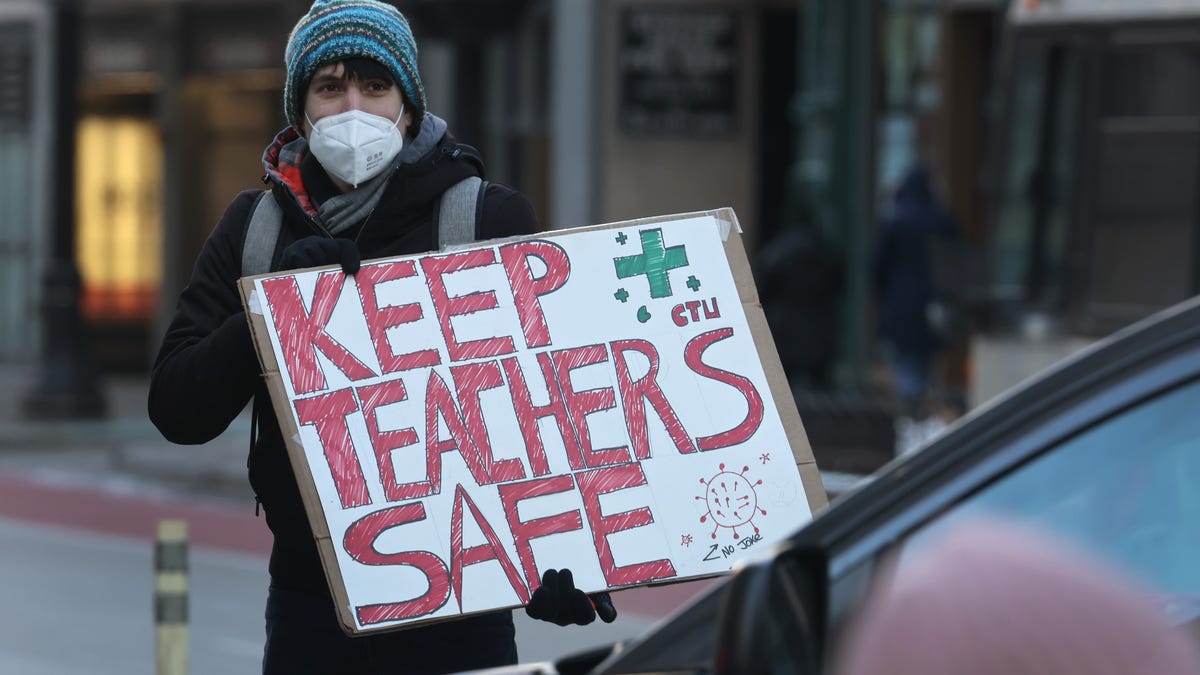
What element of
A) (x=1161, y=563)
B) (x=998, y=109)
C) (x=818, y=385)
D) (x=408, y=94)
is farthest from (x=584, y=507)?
(x=818, y=385)

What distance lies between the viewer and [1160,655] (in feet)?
5.56

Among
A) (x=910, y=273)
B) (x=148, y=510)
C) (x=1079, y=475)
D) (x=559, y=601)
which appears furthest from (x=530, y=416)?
(x=910, y=273)

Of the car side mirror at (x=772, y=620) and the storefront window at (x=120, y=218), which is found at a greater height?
the car side mirror at (x=772, y=620)

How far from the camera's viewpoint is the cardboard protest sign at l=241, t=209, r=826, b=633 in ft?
9.73

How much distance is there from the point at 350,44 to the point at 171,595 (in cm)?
253

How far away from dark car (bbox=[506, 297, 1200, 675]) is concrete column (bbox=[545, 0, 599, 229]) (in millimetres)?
14340

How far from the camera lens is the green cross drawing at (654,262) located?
3.13m

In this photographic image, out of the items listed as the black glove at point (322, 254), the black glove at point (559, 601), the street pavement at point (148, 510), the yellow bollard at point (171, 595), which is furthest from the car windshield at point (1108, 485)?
the street pavement at point (148, 510)

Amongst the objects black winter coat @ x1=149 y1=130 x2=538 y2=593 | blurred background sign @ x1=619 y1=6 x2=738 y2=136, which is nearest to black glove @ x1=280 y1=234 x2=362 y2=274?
black winter coat @ x1=149 y1=130 x2=538 y2=593

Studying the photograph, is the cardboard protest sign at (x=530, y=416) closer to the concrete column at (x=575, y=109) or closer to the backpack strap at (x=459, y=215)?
the backpack strap at (x=459, y=215)

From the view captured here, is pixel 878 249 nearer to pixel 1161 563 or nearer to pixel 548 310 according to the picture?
pixel 548 310

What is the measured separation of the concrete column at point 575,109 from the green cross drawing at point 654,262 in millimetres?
13217

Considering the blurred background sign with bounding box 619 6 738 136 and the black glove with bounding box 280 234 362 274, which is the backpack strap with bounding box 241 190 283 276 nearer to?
the black glove with bounding box 280 234 362 274

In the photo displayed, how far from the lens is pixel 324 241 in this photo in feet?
10.0
